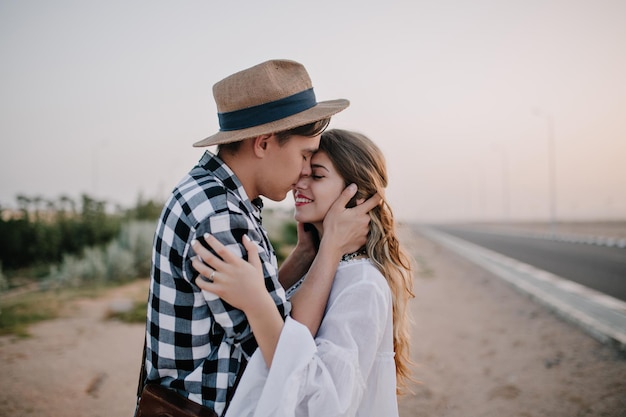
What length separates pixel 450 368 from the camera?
5.44 meters

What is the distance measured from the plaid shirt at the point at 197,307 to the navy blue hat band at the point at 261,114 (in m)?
0.34

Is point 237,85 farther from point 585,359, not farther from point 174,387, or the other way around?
point 585,359

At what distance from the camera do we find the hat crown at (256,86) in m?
1.95

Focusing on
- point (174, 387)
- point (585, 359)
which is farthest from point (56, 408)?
point (585, 359)

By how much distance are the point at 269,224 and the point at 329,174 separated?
16027mm

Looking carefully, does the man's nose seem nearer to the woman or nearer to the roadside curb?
the woman

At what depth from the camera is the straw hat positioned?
194 centimetres

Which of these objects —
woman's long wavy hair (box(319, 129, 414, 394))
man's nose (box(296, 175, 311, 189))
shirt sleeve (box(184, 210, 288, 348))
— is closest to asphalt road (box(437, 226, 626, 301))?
woman's long wavy hair (box(319, 129, 414, 394))

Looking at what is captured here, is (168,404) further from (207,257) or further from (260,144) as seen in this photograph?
(260,144)

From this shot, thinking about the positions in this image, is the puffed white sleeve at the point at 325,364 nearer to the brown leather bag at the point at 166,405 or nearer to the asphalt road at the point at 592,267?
the brown leather bag at the point at 166,405

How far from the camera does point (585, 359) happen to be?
5273 mm

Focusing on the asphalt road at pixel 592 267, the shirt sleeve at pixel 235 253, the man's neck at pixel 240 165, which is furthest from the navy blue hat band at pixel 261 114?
the asphalt road at pixel 592 267

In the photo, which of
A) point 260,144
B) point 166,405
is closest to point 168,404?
point 166,405

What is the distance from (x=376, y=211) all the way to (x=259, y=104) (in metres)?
0.94
